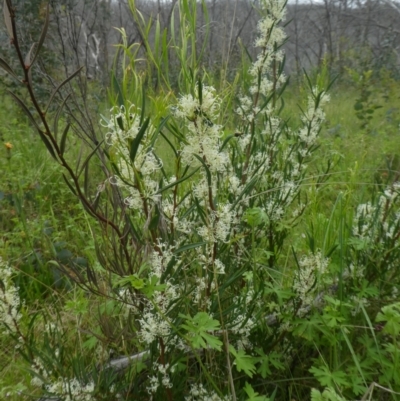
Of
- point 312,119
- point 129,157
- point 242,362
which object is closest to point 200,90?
point 129,157

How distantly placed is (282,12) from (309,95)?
453mm

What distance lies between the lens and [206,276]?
111 centimetres

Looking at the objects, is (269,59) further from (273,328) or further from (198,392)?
(198,392)

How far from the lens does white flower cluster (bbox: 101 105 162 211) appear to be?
2.73ft

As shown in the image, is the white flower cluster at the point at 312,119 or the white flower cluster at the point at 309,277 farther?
the white flower cluster at the point at 312,119

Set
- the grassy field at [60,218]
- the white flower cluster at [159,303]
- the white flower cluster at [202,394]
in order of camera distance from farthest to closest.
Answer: the grassy field at [60,218]
the white flower cluster at [202,394]
the white flower cluster at [159,303]

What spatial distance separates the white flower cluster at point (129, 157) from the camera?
832mm

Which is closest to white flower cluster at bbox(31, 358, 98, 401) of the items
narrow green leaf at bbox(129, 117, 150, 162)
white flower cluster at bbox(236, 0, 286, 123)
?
narrow green leaf at bbox(129, 117, 150, 162)

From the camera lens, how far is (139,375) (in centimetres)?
116

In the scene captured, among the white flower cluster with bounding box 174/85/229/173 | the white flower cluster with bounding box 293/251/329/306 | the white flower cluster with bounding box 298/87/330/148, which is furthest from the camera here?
the white flower cluster with bounding box 298/87/330/148

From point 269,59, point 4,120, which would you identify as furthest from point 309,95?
point 4,120

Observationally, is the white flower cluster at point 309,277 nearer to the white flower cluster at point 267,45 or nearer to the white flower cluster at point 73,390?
the white flower cluster at point 267,45

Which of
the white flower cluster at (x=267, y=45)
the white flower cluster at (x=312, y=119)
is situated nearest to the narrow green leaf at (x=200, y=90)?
the white flower cluster at (x=267, y=45)

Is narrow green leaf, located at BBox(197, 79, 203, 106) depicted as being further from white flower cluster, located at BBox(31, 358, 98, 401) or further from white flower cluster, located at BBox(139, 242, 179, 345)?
white flower cluster, located at BBox(31, 358, 98, 401)
